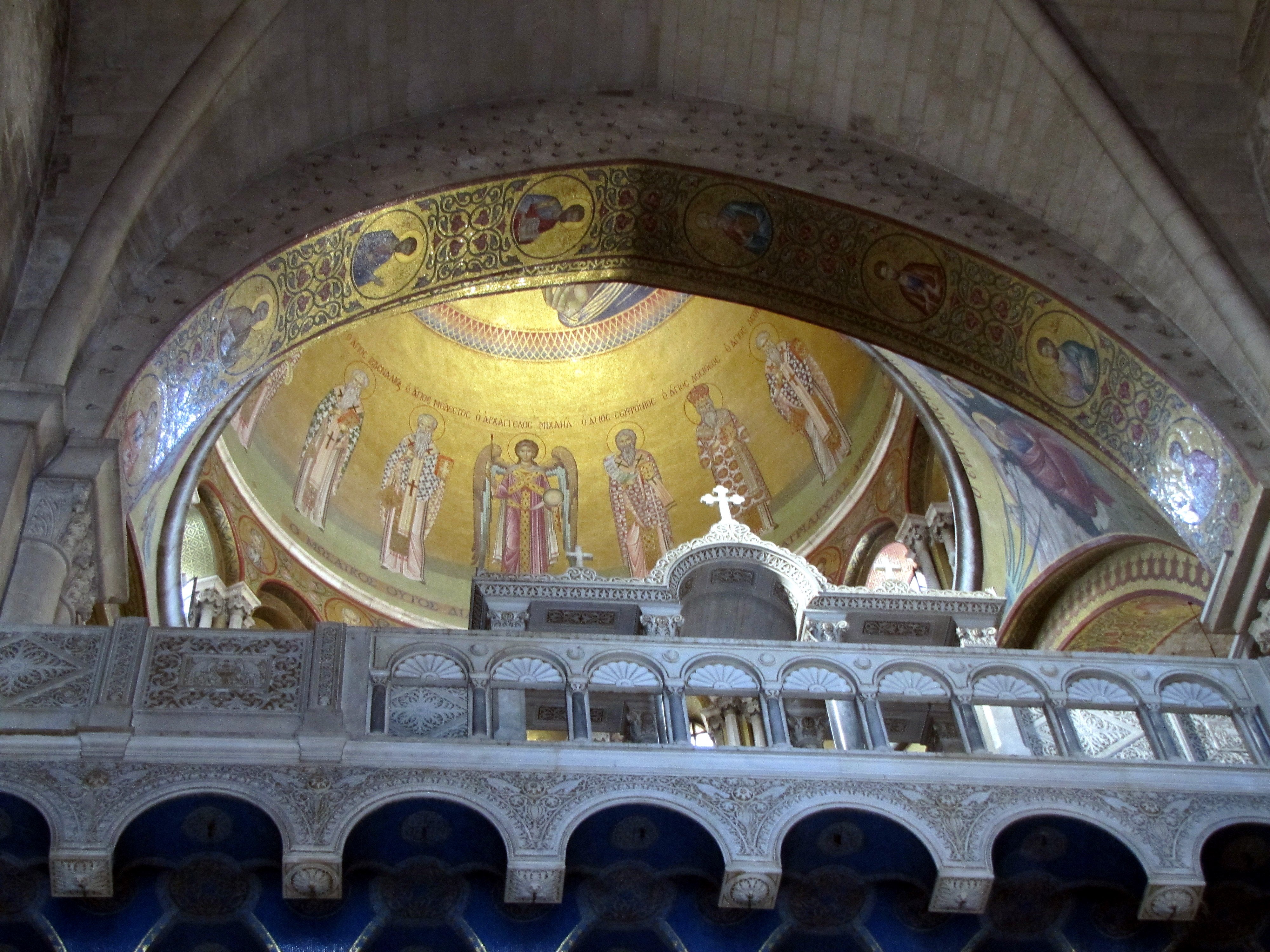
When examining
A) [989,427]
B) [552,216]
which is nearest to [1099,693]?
[989,427]

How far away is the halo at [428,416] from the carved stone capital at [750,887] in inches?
486

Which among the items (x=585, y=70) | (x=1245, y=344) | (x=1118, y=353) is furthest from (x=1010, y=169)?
(x=585, y=70)

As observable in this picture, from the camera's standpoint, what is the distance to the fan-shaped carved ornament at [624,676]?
337 inches

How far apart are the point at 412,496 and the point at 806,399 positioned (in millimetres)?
5016

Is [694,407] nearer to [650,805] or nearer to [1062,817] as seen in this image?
[1062,817]

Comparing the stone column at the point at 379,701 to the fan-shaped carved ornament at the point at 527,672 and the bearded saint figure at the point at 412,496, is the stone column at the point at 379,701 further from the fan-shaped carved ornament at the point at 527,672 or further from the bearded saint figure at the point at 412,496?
the bearded saint figure at the point at 412,496

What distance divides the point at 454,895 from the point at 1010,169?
23.2 feet

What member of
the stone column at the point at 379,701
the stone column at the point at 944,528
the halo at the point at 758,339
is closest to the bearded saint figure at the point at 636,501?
the halo at the point at 758,339

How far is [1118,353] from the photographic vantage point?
11.1m

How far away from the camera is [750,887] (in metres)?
7.50

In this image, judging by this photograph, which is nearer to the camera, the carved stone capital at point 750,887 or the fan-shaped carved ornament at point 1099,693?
the carved stone capital at point 750,887

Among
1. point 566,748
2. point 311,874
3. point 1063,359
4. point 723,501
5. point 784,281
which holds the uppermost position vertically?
point 784,281

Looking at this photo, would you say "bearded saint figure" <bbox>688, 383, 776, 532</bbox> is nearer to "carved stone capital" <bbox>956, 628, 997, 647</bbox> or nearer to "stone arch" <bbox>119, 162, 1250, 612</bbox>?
"carved stone capital" <bbox>956, 628, 997, 647</bbox>

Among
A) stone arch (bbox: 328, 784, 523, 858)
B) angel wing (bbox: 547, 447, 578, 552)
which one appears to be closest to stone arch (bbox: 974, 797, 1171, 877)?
stone arch (bbox: 328, 784, 523, 858)
